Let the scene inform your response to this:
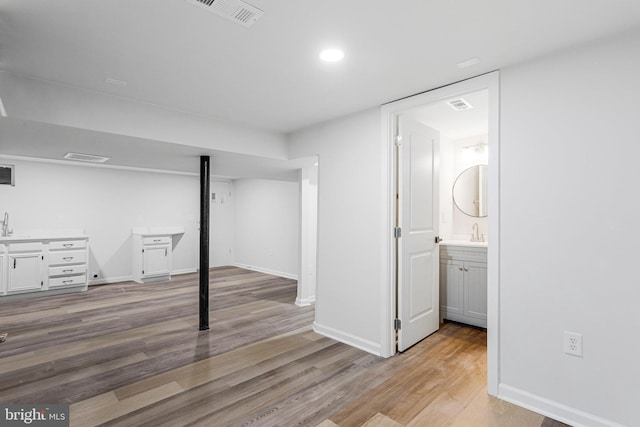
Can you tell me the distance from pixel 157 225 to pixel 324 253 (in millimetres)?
4838

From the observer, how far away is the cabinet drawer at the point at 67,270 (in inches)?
205

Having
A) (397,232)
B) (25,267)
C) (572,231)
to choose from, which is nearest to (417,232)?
(397,232)

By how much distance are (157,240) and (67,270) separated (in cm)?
144

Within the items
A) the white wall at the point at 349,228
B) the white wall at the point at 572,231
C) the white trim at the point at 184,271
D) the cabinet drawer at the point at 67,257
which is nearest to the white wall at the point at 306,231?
the white wall at the point at 349,228

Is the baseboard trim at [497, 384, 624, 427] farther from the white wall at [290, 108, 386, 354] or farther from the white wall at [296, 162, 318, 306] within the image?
the white wall at [296, 162, 318, 306]

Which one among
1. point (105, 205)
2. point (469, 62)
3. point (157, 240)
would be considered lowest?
point (157, 240)

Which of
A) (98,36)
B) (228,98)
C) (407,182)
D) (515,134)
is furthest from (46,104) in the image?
(515,134)

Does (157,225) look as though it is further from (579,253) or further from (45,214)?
(579,253)

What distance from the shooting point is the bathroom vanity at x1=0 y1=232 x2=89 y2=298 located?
16.0 ft

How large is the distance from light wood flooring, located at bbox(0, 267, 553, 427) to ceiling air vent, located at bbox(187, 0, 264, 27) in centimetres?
229

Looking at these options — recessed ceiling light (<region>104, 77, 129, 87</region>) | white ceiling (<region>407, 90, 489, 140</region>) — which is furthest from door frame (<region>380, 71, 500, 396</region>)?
recessed ceiling light (<region>104, 77, 129, 87</region>)

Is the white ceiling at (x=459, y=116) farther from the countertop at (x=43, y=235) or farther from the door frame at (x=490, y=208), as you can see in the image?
the countertop at (x=43, y=235)

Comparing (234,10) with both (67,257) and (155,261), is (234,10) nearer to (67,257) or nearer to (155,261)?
(67,257)
